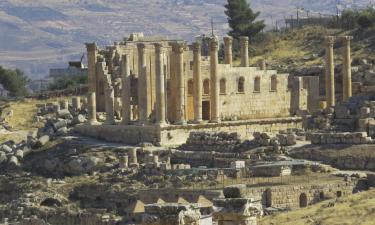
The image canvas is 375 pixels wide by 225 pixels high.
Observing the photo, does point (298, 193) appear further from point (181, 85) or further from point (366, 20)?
point (366, 20)

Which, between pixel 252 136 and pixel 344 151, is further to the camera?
pixel 252 136

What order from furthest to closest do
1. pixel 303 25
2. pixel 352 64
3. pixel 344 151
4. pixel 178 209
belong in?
pixel 303 25
pixel 352 64
pixel 344 151
pixel 178 209

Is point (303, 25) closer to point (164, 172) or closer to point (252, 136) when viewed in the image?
point (252, 136)

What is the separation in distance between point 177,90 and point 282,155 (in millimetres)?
14344

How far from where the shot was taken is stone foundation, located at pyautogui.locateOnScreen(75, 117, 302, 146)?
3214 inches

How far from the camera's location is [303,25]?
126 m

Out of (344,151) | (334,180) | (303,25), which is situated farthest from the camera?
(303,25)

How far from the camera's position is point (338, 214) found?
2157 inches

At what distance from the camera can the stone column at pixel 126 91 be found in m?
85.6

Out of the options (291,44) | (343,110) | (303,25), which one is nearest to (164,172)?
(343,110)

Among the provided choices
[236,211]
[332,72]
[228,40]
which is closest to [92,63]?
[228,40]

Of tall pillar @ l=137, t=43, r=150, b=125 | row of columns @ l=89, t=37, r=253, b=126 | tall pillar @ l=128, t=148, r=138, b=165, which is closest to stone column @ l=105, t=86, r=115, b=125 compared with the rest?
row of columns @ l=89, t=37, r=253, b=126

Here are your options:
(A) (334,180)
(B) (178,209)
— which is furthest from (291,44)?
(B) (178,209)

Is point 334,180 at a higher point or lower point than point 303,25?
lower
